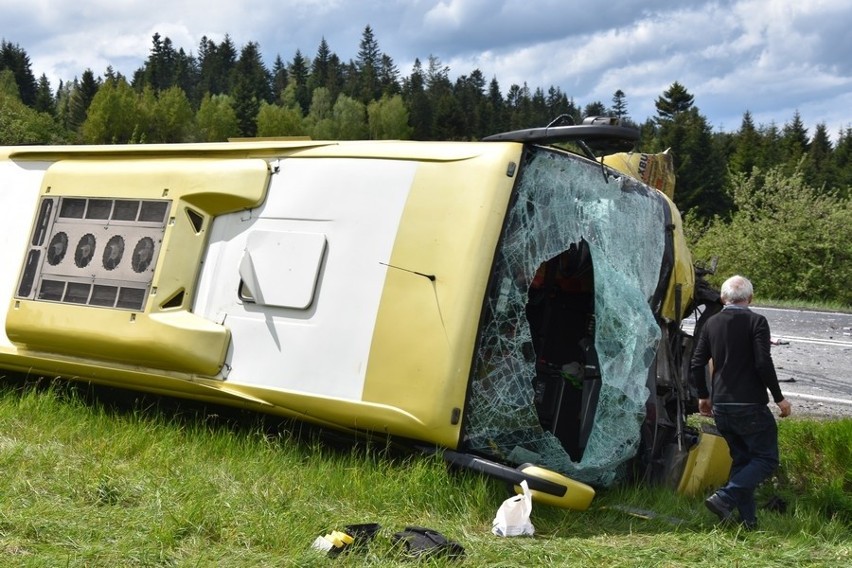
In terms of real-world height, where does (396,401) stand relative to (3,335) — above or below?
above

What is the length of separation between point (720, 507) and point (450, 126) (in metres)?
82.4

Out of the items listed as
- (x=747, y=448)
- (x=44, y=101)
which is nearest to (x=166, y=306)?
(x=747, y=448)

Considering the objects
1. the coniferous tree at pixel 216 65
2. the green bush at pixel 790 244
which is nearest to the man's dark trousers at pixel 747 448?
the green bush at pixel 790 244

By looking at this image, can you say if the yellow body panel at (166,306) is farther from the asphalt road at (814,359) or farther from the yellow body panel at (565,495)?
the asphalt road at (814,359)

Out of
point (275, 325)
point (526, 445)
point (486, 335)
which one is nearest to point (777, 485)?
point (526, 445)

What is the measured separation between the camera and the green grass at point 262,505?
3.19 metres

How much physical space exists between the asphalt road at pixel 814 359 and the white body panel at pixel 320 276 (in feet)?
15.6

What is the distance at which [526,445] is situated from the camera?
431 centimetres

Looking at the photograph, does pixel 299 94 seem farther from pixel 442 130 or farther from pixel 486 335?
pixel 486 335

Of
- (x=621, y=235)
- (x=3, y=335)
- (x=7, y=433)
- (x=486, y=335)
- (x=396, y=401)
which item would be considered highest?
(x=621, y=235)

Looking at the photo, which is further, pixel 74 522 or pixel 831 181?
pixel 831 181

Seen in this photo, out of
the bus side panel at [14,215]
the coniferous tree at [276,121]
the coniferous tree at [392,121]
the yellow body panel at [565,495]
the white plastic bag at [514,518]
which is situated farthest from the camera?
the coniferous tree at [392,121]

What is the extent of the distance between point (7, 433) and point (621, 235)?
11.2 feet

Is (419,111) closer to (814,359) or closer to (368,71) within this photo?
(368,71)
